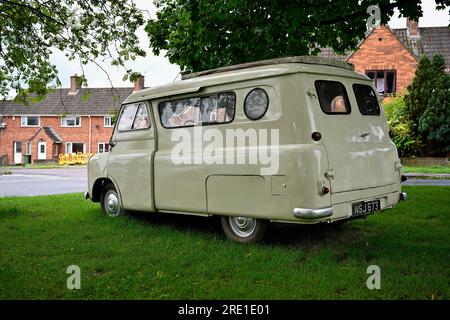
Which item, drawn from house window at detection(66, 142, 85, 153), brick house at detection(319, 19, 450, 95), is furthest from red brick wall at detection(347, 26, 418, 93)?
house window at detection(66, 142, 85, 153)

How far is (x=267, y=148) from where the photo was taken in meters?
5.54

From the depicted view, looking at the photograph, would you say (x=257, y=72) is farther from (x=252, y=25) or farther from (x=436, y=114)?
(x=436, y=114)

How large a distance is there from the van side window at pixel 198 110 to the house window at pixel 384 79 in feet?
83.0

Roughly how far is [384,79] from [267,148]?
26541mm

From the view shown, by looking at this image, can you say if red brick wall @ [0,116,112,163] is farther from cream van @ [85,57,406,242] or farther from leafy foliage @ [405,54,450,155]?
cream van @ [85,57,406,242]

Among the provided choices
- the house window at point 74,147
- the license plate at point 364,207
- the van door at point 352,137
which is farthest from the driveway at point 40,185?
the house window at point 74,147

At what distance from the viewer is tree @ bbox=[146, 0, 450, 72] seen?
28.5 feet

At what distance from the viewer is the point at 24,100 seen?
10.5m

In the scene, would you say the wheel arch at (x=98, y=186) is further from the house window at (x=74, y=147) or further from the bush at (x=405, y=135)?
the house window at (x=74, y=147)

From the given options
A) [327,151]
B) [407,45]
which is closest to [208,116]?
[327,151]

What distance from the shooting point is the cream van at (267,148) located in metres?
5.32

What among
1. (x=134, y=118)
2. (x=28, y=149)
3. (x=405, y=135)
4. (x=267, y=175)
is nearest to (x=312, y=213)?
(x=267, y=175)

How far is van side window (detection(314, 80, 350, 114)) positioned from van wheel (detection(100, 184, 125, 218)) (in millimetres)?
4057
